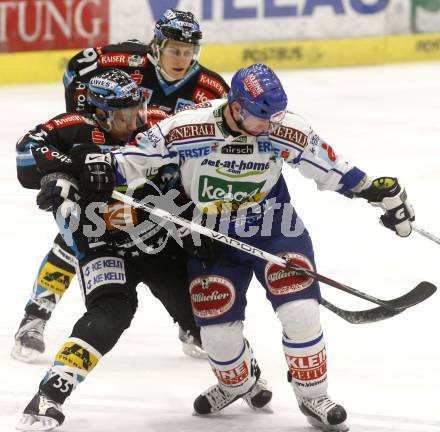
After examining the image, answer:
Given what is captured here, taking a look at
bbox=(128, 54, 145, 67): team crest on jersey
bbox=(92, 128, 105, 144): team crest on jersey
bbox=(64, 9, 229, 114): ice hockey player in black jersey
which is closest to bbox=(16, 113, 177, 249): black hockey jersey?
bbox=(92, 128, 105, 144): team crest on jersey

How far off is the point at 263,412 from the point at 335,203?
309 centimetres

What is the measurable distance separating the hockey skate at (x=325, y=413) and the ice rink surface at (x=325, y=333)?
0.07m

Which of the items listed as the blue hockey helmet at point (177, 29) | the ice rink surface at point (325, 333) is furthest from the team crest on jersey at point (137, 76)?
the ice rink surface at point (325, 333)

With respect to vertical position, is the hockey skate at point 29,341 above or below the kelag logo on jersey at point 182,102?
below

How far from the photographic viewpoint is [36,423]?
419 cm

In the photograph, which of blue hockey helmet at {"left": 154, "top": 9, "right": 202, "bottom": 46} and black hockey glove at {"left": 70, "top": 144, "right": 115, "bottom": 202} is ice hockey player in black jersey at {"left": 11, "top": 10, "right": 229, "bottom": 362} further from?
black hockey glove at {"left": 70, "top": 144, "right": 115, "bottom": 202}

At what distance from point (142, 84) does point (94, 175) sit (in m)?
1.61

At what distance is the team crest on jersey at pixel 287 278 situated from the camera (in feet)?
14.1

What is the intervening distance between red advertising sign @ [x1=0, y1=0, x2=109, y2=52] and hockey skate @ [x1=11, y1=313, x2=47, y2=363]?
542 cm

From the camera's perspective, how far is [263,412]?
460cm

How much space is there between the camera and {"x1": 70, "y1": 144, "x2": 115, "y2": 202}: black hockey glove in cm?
428

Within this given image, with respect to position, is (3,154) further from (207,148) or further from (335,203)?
(207,148)

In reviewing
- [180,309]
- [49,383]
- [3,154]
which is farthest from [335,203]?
[49,383]

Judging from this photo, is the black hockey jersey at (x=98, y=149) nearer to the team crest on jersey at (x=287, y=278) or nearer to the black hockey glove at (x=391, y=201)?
the team crest on jersey at (x=287, y=278)
